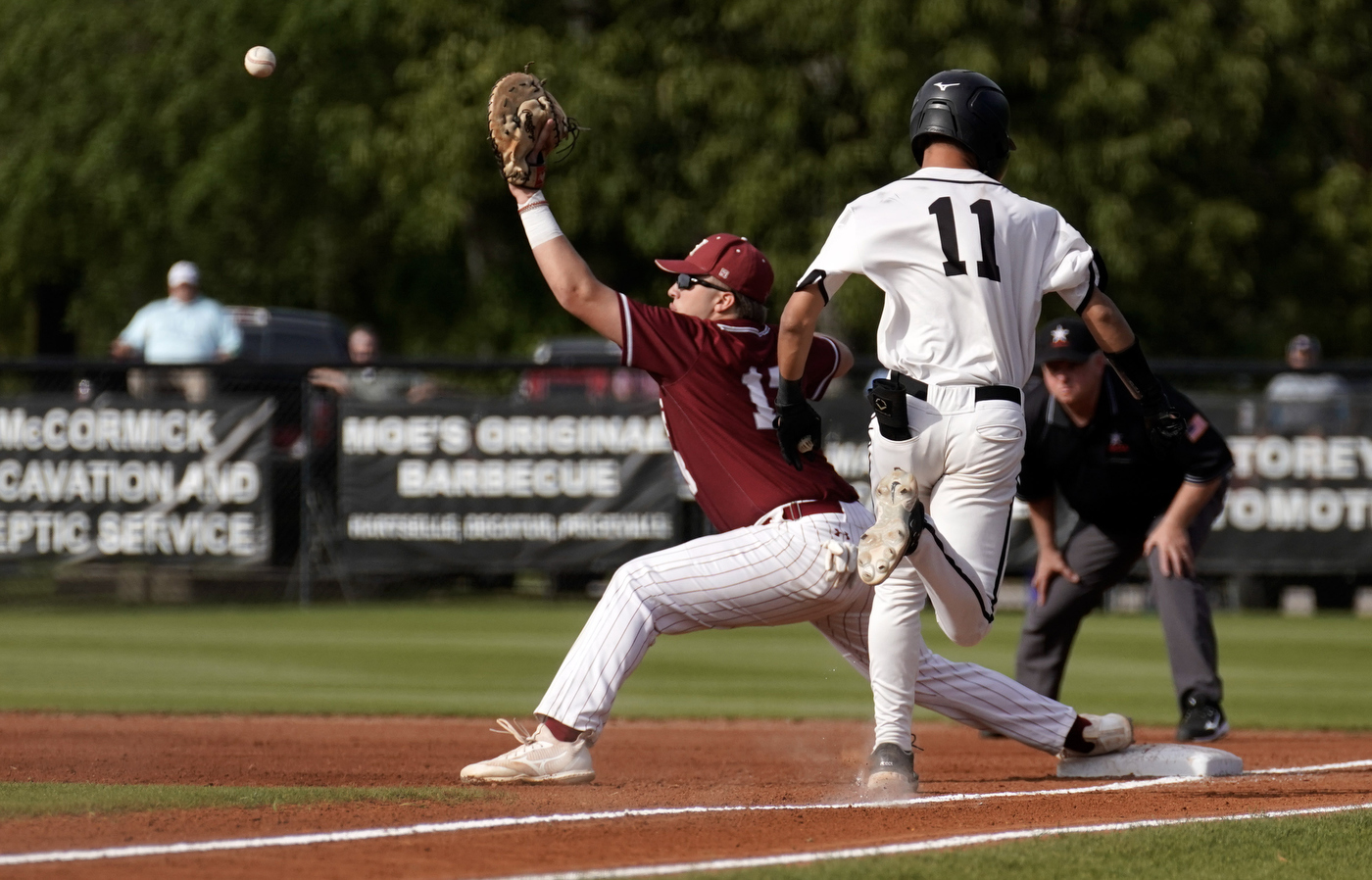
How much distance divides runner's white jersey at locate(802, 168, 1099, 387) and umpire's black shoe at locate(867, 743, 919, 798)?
1.15 meters

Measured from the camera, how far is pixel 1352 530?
13.4m

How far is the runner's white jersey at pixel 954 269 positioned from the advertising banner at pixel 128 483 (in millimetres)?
9309

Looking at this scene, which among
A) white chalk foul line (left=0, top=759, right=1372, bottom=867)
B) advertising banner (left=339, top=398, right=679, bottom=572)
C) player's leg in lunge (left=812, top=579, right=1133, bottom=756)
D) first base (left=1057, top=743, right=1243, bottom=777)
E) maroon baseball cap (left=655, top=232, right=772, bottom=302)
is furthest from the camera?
advertising banner (left=339, top=398, right=679, bottom=572)

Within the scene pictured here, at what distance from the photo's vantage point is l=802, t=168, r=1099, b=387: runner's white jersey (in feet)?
16.3

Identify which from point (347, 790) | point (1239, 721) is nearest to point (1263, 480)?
point (1239, 721)

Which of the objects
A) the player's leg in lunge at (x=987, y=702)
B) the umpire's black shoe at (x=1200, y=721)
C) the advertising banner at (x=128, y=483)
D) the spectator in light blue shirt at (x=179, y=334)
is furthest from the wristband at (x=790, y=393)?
the spectator in light blue shirt at (x=179, y=334)

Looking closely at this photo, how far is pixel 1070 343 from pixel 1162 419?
1715 millimetres

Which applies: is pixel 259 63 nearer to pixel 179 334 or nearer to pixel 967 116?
pixel 967 116

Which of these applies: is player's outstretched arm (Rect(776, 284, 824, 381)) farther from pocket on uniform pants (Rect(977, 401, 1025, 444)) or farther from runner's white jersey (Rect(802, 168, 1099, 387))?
pocket on uniform pants (Rect(977, 401, 1025, 444))

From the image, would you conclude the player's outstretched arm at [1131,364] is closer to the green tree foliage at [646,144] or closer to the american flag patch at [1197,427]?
the american flag patch at [1197,427]

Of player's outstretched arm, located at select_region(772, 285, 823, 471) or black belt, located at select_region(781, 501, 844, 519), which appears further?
black belt, located at select_region(781, 501, 844, 519)

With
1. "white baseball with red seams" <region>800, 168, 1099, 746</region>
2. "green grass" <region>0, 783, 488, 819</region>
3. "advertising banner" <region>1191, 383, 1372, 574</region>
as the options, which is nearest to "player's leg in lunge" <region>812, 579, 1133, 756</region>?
"white baseball with red seams" <region>800, 168, 1099, 746</region>

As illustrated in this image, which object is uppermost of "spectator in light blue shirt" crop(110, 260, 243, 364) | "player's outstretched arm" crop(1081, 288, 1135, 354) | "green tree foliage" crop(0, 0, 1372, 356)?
"green tree foliage" crop(0, 0, 1372, 356)

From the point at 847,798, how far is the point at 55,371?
10.4m
